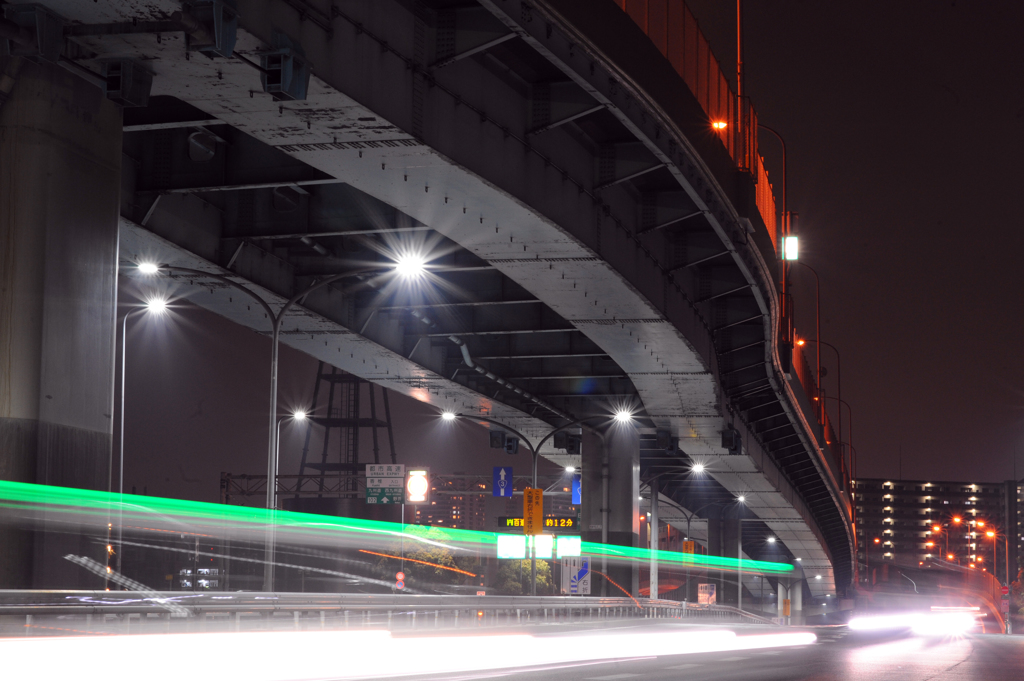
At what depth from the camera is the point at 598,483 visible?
4809cm

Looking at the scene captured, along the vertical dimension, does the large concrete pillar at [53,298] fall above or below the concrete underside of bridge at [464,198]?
below

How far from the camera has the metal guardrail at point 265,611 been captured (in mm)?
15102

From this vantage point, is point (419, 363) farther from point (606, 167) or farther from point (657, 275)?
point (606, 167)

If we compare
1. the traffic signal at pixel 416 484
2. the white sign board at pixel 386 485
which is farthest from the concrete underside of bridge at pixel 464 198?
the white sign board at pixel 386 485

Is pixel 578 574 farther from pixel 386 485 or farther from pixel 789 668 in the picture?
pixel 789 668

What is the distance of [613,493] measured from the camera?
4756 cm

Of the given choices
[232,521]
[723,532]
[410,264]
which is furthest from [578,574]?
[232,521]

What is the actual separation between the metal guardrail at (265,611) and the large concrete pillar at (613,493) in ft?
9.97

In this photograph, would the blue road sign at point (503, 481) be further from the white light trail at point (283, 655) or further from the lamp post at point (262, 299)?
the lamp post at point (262, 299)

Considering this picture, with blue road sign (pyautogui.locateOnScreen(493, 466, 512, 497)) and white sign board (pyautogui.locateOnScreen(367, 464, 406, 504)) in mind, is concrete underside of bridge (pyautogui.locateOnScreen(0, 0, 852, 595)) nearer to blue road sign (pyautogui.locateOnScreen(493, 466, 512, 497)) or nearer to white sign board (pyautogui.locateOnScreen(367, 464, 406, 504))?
white sign board (pyautogui.locateOnScreen(367, 464, 406, 504))

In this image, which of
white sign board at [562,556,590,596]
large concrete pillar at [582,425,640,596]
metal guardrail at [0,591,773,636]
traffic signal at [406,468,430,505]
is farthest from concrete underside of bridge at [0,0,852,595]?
white sign board at [562,556,590,596]

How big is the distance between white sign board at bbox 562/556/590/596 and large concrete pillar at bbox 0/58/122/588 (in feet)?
121

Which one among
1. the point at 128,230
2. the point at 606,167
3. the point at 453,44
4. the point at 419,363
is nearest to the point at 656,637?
the point at 419,363

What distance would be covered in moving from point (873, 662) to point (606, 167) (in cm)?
1181
